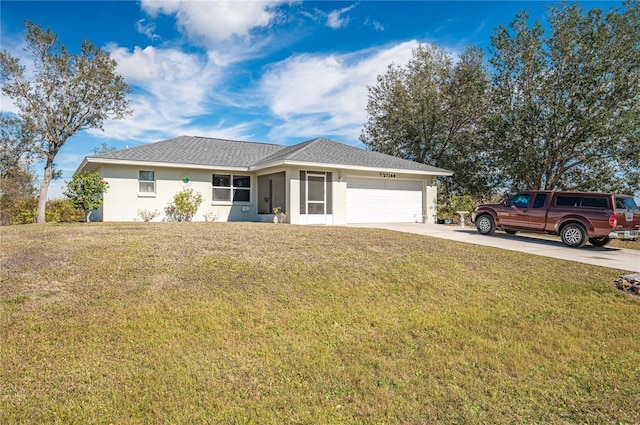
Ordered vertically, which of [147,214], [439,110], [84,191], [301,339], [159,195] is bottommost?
[301,339]

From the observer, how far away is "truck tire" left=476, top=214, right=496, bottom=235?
1402 cm

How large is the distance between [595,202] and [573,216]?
0.69 metres

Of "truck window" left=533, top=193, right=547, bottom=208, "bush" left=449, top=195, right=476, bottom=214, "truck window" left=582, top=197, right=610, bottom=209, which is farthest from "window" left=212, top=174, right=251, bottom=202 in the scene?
"truck window" left=582, top=197, right=610, bottom=209

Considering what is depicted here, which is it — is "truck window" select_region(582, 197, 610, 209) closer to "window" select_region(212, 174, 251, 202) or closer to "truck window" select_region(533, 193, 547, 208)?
"truck window" select_region(533, 193, 547, 208)

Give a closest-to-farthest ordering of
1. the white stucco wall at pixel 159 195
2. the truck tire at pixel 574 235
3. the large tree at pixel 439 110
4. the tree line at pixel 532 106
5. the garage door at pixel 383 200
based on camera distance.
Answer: the truck tire at pixel 574 235 → the white stucco wall at pixel 159 195 → the garage door at pixel 383 200 → the tree line at pixel 532 106 → the large tree at pixel 439 110

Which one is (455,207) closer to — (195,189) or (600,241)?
(600,241)

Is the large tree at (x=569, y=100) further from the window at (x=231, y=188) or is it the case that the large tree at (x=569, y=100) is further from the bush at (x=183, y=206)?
the bush at (x=183, y=206)

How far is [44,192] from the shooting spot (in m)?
20.5

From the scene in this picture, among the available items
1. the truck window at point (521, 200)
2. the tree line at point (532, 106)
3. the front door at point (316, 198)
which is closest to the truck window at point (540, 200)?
the truck window at point (521, 200)

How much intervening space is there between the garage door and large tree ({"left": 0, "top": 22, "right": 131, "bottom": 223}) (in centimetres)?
1478

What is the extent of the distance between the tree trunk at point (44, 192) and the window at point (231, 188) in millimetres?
10062

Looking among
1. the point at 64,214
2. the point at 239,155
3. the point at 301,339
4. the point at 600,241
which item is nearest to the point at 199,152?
the point at 239,155

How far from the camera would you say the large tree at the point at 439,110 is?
25.6m

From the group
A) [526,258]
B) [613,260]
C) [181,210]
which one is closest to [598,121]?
[613,260]
